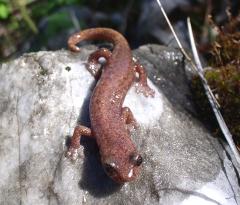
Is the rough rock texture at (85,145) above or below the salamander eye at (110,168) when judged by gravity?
Answer: below

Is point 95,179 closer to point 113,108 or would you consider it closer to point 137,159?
point 137,159

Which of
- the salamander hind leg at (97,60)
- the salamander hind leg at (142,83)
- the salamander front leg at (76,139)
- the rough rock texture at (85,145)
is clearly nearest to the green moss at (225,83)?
the rough rock texture at (85,145)

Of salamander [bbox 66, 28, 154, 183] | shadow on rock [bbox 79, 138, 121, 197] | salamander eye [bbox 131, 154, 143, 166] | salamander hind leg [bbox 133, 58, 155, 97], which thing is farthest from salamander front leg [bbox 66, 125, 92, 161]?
salamander hind leg [bbox 133, 58, 155, 97]

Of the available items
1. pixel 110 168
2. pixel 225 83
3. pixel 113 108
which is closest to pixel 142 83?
pixel 113 108

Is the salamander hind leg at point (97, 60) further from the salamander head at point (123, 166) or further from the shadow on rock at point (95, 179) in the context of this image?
the salamander head at point (123, 166)

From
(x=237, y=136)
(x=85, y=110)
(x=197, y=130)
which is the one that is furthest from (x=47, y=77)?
(x=237, y=136)

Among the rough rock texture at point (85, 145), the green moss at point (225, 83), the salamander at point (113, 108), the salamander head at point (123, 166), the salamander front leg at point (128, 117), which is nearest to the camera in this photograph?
the salamander head at point (123, 166)

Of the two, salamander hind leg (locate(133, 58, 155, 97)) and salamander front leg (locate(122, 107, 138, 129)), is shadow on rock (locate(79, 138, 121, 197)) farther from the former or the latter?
salamander hind leg (locate(133, 58, 155, 97))
